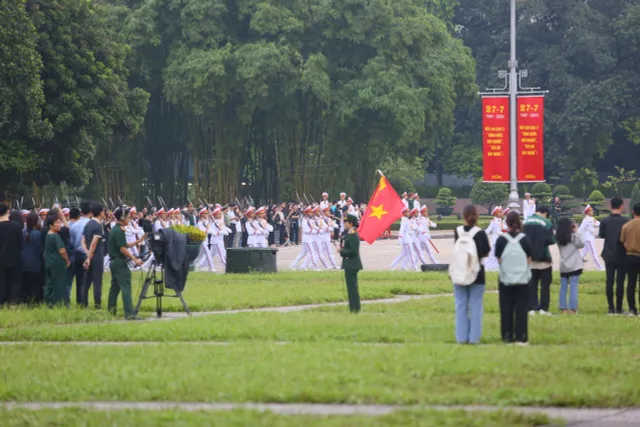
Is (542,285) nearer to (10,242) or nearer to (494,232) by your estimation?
(10,242)

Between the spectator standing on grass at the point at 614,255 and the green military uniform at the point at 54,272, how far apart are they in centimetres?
850

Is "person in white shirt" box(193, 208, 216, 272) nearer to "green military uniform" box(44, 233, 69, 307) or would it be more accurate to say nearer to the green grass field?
"green military uniform" box(44, 233, 69, 307)

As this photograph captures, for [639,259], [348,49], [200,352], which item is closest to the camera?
[200,352]

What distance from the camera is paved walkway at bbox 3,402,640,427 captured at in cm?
1090

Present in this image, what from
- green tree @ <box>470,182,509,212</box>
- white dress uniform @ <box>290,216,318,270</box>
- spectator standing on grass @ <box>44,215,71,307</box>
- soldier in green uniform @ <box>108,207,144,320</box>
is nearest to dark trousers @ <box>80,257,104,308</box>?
spectator standing on grass @ <box>44,215,71,307</box>

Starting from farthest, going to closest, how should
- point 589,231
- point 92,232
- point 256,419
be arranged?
point 589,231 < point 92,232 < point 256,419

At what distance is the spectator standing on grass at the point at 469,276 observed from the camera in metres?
15.7

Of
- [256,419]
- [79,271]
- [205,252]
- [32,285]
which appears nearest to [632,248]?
[79,271]

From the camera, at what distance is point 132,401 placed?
11.8 metres

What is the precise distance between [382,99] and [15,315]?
3861 centimetres

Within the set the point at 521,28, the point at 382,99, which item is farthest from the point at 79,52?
the point at 521,28

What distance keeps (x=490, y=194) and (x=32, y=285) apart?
184ft

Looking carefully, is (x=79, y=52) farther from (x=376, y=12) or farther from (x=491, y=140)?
(x=376, y=12)

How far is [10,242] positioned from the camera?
71.5 feet
